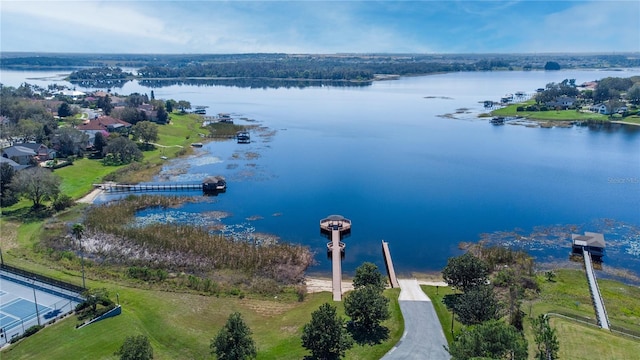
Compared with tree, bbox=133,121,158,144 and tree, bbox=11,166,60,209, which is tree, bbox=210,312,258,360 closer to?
tree, bbox=11,166,60,209

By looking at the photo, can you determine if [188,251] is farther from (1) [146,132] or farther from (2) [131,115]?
(2) [131,115]

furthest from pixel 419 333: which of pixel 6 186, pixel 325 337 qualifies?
pixel 6 186

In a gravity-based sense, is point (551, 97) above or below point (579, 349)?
above

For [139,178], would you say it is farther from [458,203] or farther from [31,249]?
[458,203]

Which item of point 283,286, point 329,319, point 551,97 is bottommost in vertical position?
point 283,286

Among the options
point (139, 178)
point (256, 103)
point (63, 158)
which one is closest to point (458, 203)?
point (139, 178)

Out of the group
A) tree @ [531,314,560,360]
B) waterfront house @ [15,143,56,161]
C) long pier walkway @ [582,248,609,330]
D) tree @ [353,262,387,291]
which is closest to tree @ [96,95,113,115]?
waterfront house @ [15,143,56,161]

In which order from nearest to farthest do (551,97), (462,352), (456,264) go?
(462,352), (456,264), (551,97)

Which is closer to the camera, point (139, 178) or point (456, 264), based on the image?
point (456, 264)
